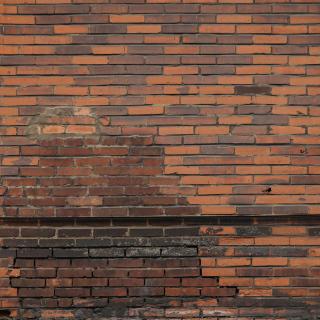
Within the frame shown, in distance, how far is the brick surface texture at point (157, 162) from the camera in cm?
300

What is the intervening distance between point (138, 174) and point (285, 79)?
4.03ft

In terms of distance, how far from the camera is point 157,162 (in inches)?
119

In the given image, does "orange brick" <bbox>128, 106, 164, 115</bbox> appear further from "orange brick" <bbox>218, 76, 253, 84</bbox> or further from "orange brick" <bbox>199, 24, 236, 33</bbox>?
"orange brick" <bbox>199, 24, 236, 33</bbox>

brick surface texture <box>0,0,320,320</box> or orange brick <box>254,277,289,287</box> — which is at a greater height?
brick surface texture <box>0,0,320,320</box>

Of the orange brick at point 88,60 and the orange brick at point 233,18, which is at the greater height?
the orange brick at point 233,18

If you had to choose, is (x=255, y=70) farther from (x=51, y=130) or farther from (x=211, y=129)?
(x=51, y=130)

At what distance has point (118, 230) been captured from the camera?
303cm

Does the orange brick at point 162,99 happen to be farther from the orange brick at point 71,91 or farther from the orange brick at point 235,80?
the orange brick at point 71,91

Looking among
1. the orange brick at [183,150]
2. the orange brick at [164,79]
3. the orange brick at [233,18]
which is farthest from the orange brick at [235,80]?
the orange brick at [183,150]

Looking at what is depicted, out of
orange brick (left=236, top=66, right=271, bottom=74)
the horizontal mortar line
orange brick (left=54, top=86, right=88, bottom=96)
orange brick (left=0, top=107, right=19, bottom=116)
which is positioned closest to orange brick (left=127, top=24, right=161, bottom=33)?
orange brick (left=54, top=86, right=88, bottom=96)

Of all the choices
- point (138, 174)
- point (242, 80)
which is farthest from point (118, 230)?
point (242, 80)

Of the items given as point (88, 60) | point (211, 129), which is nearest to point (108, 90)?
point (88, 60)

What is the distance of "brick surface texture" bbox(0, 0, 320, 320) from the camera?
9.86 ft

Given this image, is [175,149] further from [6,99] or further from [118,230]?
[6,99]
